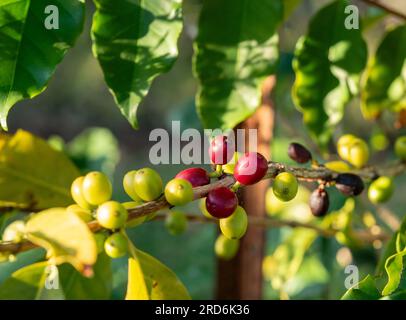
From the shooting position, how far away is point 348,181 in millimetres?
974

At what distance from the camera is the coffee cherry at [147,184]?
0.79m

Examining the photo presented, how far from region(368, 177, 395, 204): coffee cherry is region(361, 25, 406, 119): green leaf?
0.26 metres

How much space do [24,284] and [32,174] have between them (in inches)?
9.5

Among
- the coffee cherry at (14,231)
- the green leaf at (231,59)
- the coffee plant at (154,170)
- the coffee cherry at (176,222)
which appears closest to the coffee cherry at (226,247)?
the coffee plant at (154,170)

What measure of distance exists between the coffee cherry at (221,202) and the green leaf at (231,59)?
1.13 feet

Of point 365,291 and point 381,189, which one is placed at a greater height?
point 381,189

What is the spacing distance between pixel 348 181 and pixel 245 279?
49 cm

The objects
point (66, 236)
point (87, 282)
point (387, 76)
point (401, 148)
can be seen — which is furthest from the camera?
point (387, 76)

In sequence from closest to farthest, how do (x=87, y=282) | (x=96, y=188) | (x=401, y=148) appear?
1. (x=96, y=188)
2. (x=87, y=282)
3. (x=401, y=148)

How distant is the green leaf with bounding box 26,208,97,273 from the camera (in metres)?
0.69

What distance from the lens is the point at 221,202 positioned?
2.55ft

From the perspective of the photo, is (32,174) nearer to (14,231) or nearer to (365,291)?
(14,231)

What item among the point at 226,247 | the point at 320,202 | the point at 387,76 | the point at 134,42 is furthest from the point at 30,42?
the point at 387,76
